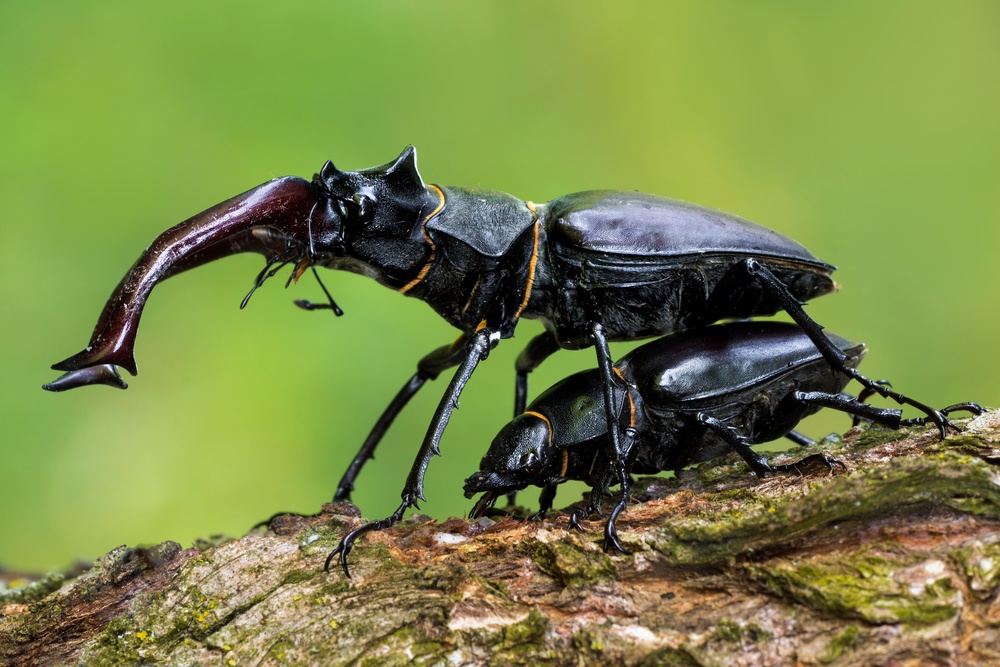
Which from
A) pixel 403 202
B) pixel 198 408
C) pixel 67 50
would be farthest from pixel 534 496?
pixel 67 50

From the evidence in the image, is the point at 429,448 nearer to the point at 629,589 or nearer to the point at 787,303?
the point at 629,589

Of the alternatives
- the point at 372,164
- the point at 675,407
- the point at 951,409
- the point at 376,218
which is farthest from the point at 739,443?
the point at 372,164

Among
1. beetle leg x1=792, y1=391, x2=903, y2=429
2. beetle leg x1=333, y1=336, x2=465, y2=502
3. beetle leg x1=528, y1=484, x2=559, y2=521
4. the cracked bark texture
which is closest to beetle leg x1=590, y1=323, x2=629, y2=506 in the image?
the cracked bark texture

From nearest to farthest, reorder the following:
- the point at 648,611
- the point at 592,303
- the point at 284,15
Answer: the point at 648,611 < the point at 592,303 < the point at 284,15

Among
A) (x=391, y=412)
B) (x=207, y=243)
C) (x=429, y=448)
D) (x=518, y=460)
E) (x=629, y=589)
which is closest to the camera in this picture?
(x=629, y=589)

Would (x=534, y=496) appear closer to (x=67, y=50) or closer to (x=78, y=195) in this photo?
(x=78, y=195)

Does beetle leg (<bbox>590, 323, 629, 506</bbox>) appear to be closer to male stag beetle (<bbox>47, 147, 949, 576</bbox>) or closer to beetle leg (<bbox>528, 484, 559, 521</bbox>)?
male stag beetle (<bbox>47, 147, 949, 576</bbox>)
